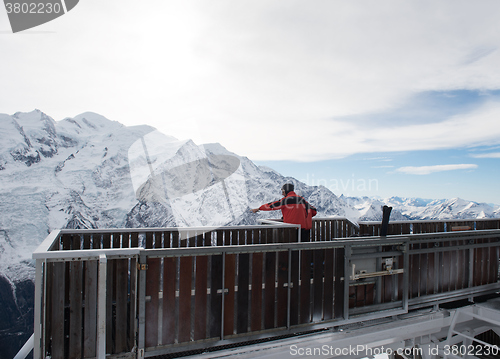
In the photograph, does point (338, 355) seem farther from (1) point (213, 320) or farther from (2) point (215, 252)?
(2) point (215, 252)

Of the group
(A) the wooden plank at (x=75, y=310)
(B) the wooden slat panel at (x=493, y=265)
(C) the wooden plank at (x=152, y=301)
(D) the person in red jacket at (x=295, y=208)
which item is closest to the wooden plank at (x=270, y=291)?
(C) the wooden plank at (x=152, y=301)

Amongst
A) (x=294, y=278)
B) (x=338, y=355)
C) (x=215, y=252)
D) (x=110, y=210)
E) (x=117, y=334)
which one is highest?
(x=215, y=252)

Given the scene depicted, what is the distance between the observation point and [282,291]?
4.31 metres

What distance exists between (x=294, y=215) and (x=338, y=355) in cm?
293

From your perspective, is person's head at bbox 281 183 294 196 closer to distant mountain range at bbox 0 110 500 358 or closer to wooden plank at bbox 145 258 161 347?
wooden plank at bbox 145 258 161 347

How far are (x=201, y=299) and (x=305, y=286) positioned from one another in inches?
60.5

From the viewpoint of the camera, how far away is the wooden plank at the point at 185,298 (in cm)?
372

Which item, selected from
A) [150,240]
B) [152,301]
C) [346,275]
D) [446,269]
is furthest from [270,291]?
[446,269]

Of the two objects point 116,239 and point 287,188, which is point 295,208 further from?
point 116,239

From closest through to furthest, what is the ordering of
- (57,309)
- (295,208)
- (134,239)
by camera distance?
(57,309)
(134,239)
(295,208)

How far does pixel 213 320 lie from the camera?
390cm

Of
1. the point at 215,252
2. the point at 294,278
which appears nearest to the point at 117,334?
the point at 215,252

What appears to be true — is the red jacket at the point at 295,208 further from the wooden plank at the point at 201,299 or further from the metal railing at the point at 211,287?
the wooden plank at the point at 201,299

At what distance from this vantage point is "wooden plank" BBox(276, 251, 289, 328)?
4.29 meters
